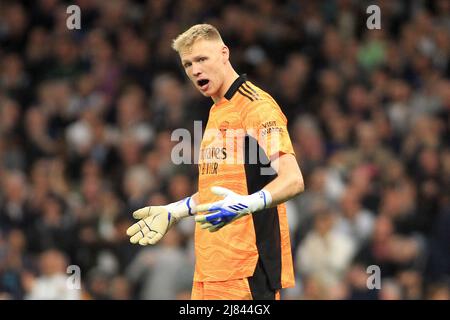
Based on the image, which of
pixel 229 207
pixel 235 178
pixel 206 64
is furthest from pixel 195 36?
pixel 229 207

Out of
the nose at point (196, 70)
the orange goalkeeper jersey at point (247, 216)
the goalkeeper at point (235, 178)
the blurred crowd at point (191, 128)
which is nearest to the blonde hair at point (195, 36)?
the goalkeeper at point (235, 178)

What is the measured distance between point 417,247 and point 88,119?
444 cm

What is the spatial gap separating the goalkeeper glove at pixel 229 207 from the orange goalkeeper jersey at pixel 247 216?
14.0 inches

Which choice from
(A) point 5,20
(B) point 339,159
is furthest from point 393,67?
(A) point 5,20

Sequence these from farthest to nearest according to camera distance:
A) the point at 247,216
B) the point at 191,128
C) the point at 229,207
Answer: the point at 191,128
the point at 247,216
the point at 229,207

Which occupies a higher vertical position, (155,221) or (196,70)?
(196,70)

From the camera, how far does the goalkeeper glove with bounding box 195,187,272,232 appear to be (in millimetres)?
4859

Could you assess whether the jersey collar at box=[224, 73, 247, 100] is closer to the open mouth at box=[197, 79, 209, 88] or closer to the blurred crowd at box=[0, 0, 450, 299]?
the open mouth at box=[197, 79, 209, 88]

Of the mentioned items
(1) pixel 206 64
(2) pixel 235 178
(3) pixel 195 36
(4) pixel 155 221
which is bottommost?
(4) pixel 155 221

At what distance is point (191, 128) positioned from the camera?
1223 centimetres

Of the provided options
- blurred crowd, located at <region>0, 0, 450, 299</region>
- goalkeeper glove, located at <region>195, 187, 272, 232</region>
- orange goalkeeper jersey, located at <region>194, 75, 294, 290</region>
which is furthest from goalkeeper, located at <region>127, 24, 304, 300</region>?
blurred crowd, located at <region>0, 0, 450, 299</region>

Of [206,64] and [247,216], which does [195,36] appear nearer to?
[206,64]

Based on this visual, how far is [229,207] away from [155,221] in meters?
0.81
